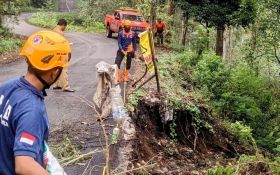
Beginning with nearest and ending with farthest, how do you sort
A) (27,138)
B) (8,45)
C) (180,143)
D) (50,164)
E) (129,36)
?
(27,138)
(50,164)
(180,143)
(129,36)
(8,45)

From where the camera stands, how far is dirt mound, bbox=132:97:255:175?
858 cm

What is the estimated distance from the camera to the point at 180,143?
10.9 m

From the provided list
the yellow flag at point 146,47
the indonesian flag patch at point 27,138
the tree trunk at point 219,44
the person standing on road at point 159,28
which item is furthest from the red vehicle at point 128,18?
the indonesian flag patch at point 27,138

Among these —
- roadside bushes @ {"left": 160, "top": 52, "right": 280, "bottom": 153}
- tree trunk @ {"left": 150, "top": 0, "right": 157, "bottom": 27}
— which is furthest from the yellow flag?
tree trunk @ {"left": 150, "top": 0, "right": 157, "bottom": 27}

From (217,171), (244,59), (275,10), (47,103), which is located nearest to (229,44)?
(244,59)

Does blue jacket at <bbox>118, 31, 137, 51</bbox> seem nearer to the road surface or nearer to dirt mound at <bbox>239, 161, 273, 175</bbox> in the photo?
the road surface

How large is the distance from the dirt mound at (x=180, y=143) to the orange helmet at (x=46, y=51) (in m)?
4.92

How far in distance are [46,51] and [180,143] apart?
825cm

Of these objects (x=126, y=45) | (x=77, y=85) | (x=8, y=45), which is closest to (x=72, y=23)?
(x=8, y=45)

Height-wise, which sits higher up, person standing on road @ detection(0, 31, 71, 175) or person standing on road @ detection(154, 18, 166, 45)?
person standing on road @ detection(0, 31, 71, 175)

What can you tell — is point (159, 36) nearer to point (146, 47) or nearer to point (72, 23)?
point (146, 47)

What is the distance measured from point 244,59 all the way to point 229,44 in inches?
311

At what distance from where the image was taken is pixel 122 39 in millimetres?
13453

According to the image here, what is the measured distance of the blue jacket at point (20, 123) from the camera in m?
2.66
